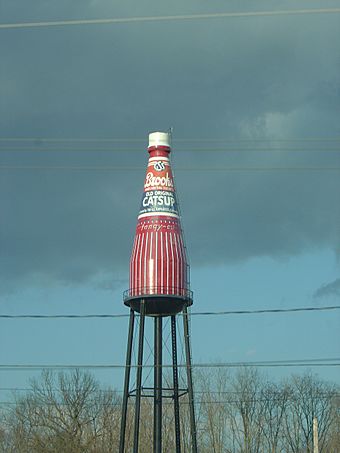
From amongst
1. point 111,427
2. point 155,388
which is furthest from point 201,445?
point 155,388

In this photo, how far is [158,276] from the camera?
5206 centimetres

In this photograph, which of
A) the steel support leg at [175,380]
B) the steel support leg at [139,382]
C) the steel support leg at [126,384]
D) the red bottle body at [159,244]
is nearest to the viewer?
the steel support leg at [139,382]

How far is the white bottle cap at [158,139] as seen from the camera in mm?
53875

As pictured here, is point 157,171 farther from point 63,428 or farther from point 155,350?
point 63,428

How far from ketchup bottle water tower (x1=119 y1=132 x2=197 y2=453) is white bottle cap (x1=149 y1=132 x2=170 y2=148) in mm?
51

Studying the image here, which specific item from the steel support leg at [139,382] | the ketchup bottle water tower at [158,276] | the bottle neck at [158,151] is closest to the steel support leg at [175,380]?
the ketchup bottle water tower at [158,276]

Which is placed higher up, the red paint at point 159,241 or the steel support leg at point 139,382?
the red paint at point 159,241

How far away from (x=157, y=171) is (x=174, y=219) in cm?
259

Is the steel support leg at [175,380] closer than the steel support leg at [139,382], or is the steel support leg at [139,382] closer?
the steel support leg at [139,382]

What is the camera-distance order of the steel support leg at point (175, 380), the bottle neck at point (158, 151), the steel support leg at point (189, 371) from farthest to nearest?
the bottle neck at point (158, 151) → the steel support leg at point (175, 380) → the steel support leg at point (189, 371)

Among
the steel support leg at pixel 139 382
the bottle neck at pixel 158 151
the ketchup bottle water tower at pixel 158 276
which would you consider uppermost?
the bottle neck at pixel 158 151

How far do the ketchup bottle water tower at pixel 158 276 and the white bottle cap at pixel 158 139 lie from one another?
0.17 feet

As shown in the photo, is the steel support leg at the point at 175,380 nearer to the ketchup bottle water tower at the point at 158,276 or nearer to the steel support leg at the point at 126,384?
the ketchup bottle water tower at the point at 158,276

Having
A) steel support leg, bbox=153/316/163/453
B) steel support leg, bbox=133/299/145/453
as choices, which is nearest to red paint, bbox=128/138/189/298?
steel support leg, bbox=133/299/145/453
